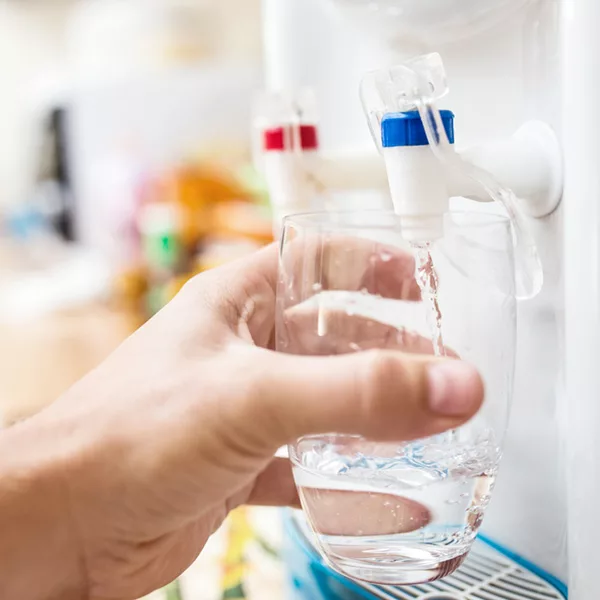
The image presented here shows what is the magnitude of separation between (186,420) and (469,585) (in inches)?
6.3

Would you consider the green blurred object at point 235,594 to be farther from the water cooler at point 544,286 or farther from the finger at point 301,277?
the finger at point 301,277

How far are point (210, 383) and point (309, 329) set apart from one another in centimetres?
4

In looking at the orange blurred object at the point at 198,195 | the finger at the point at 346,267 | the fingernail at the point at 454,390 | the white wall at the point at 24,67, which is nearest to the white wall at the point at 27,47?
the white wall at the point at 24,67

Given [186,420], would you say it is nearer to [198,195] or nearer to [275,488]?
[275,488]

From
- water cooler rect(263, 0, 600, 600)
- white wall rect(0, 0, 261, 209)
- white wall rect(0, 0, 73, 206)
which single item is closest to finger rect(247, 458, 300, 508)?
water cooler rect(263, 0, 600, 600)

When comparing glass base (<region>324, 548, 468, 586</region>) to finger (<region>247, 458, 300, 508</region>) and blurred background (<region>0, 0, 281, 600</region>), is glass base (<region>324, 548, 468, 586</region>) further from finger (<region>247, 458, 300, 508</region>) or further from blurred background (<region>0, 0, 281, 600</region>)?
blurred background (<region>0, 0, 281, 600</region>)

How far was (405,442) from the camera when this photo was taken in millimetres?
284

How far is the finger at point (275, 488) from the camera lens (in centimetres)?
40

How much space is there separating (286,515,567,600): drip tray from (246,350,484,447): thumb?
13 centimetres

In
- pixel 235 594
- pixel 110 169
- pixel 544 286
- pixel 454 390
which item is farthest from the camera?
pixel 110 169

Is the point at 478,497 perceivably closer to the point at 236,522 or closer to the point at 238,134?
the point at 236,522

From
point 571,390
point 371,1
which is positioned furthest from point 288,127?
point 571,390

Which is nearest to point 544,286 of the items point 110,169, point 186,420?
point 186,420

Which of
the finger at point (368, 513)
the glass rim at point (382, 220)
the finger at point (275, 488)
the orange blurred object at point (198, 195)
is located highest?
the glass rim at point (382, 220)
